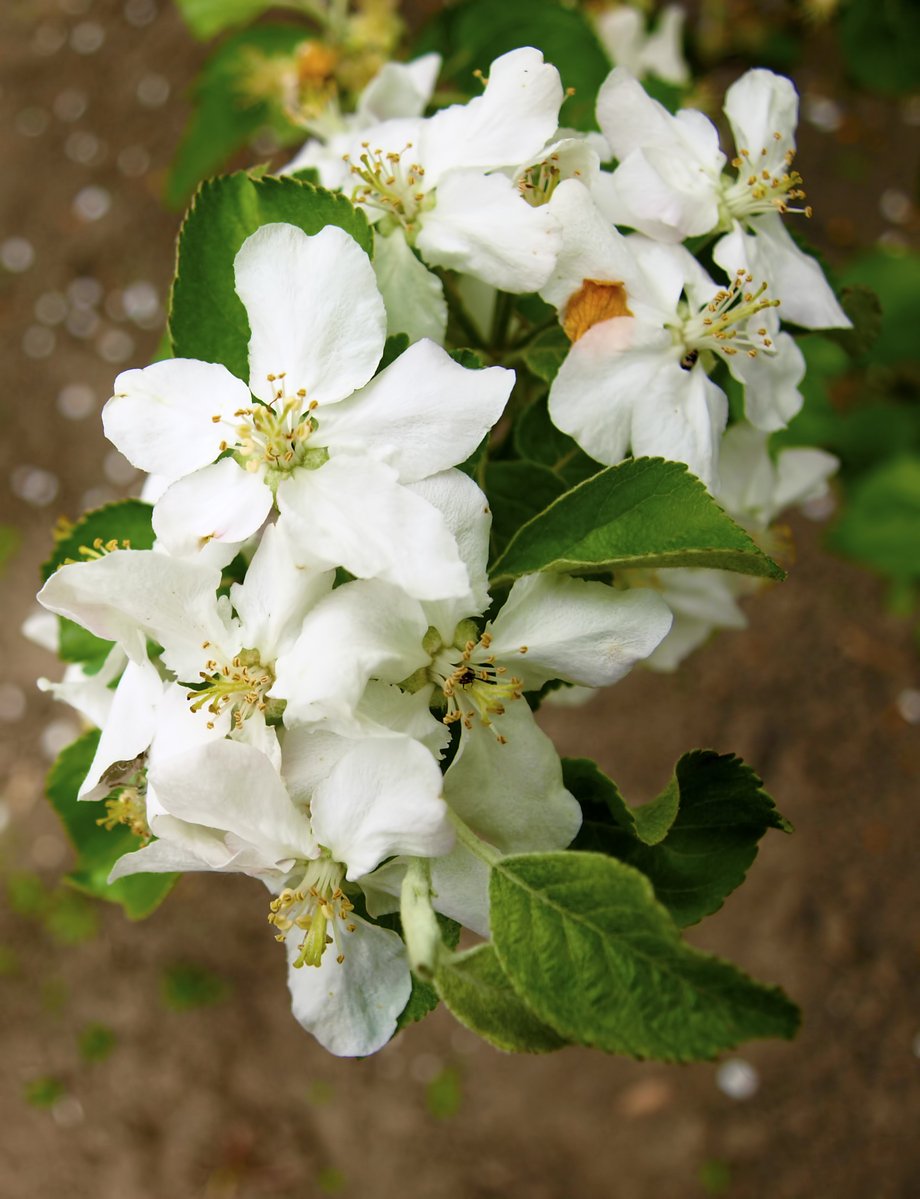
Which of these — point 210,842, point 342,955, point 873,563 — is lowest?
point 873,563

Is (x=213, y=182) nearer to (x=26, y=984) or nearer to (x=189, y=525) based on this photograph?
(x=189, y=525)

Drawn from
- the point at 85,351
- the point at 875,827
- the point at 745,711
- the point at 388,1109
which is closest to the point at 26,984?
the point at 388,1109

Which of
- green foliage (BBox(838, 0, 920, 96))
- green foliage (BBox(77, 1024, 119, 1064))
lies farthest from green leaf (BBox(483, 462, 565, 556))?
green foliage (BBox(77, 1024, 119, 1064))

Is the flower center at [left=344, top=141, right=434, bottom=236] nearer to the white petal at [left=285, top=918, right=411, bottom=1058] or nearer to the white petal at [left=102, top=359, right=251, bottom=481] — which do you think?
the white petal at [left=102, top=359, right=251, bottom=481]

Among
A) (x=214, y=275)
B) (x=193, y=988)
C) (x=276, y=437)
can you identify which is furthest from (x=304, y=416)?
(x=193, y=988)

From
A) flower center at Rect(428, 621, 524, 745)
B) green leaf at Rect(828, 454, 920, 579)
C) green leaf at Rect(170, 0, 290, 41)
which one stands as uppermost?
green leaf at Rect(170, 0, 290, 41)

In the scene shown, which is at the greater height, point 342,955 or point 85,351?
point 342,955
